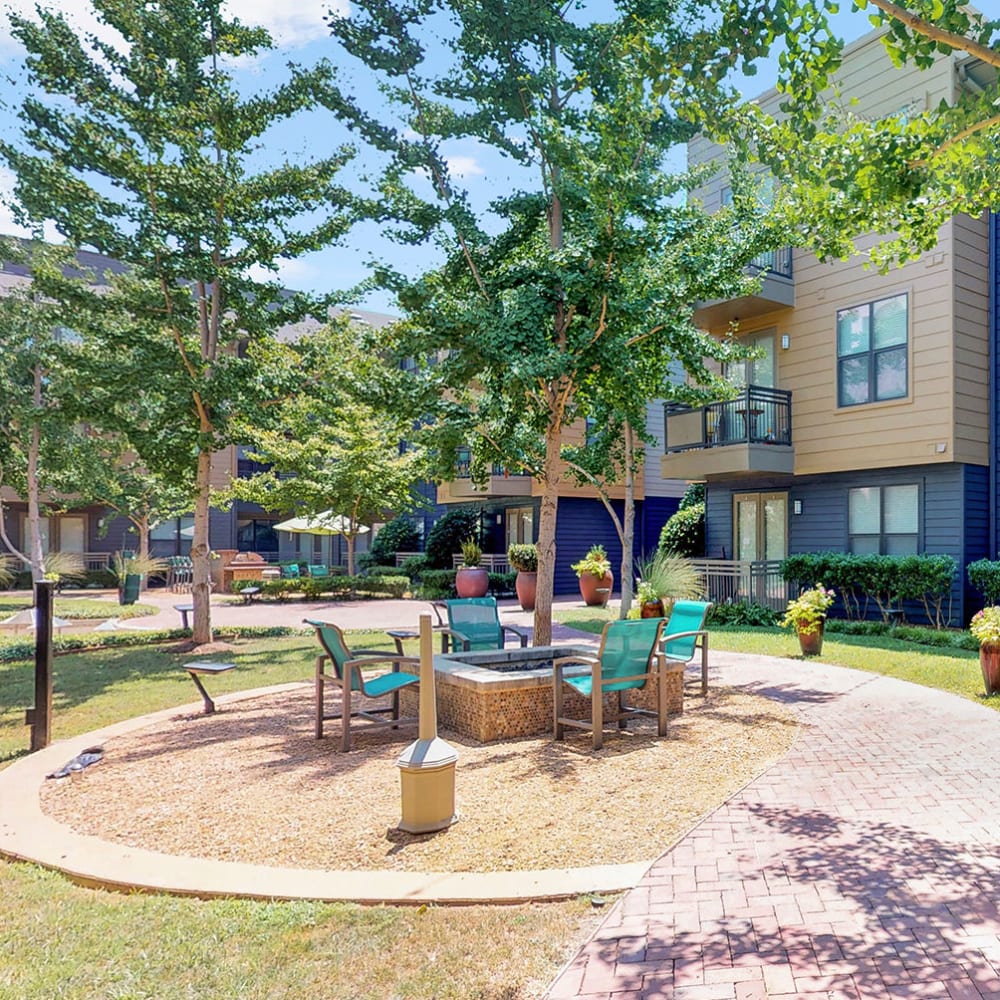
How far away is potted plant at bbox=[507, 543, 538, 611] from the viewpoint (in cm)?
1967

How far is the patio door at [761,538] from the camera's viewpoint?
15.5 metres

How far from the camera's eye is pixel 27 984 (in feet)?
9.39

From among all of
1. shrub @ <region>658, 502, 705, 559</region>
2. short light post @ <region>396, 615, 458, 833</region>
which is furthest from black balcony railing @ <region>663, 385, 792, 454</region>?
short light post @ <region>396, 615, 458, 833</region>

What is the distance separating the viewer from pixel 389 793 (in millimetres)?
5148

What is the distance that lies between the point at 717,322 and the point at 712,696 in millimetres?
10711

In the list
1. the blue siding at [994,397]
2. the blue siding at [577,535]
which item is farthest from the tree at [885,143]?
the blue siding at [577,535]

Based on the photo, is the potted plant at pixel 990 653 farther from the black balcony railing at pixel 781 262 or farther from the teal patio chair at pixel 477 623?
the black balcony railing at pixel 781 262

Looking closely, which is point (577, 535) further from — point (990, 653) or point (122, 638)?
point (990, 653)

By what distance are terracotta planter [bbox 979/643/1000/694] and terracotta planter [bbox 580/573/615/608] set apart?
11734mm

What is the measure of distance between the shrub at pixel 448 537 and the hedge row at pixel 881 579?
13178mm

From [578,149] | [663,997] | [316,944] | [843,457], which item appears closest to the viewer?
[663,997]

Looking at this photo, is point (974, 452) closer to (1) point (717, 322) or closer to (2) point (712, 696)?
(1) point (717, 322)

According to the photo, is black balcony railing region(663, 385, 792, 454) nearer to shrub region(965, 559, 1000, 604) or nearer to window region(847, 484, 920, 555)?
window region(847, 484, 920, 555)

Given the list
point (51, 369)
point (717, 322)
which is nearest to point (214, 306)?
point (51, 369)
